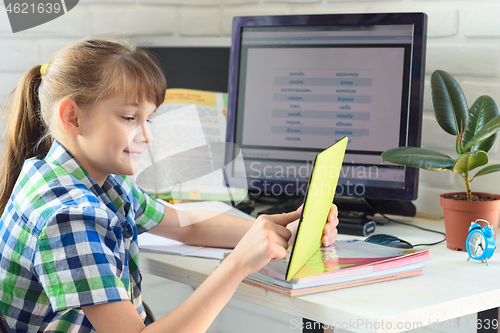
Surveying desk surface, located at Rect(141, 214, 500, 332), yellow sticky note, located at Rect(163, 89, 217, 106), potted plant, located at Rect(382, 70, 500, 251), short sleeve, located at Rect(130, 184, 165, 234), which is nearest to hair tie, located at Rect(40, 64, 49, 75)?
short sleeve, located at Rect(130, 184, 165, 234)

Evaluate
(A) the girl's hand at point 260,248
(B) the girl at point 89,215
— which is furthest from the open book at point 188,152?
(A) the girl's hand at point 260,248

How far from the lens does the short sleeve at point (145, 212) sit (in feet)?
3.04

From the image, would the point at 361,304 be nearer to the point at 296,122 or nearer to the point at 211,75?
the point at 296,122

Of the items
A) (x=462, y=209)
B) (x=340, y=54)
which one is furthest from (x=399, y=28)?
(x=462, y=209)

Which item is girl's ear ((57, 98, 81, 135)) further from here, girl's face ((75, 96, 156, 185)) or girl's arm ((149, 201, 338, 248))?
girl's arm ((149, 201, 338, 248))

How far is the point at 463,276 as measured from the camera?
0.74m

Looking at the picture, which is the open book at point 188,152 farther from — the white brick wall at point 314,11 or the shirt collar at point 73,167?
the white brick wall at point 314,11

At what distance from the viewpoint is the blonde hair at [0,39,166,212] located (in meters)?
0.77

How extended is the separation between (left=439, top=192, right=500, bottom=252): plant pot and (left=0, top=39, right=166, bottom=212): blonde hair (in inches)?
21.9

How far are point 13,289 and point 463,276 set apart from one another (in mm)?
656

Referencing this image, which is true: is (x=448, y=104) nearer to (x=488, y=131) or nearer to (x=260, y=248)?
(x=488, y=131)

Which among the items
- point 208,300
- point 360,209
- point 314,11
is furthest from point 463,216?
point 314,11

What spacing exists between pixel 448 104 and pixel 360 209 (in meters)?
0.32

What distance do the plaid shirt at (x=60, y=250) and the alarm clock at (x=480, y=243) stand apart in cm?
55
